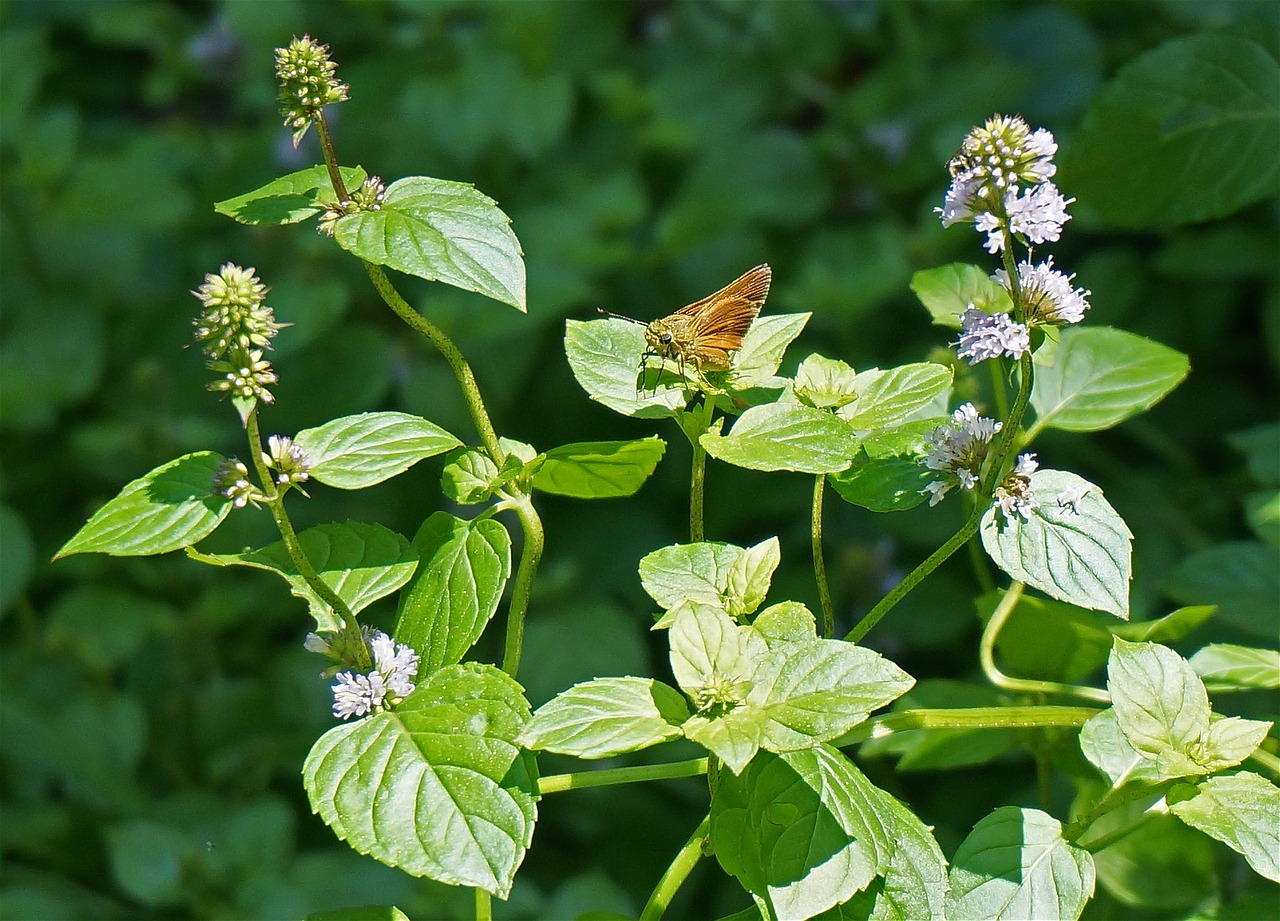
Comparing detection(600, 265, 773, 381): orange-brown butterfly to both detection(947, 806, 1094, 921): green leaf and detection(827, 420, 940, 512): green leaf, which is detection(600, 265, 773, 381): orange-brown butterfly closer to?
detection(827, 420, 940, 512): green leaf

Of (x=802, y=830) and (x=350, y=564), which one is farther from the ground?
(x=350, y=564)

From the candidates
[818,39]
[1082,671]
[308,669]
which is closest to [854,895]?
[1082,671]

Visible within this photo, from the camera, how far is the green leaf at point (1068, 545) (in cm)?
65

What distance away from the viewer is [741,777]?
670 millimetres

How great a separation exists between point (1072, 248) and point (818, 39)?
630mm

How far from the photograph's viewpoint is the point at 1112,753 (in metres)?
0.75

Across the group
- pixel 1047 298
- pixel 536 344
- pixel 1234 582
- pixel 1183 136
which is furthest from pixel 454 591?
pixel 536 344

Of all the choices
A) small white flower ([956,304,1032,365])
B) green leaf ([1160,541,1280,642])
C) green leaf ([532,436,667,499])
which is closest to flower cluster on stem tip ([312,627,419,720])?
green leaf ([532,436,667,499])

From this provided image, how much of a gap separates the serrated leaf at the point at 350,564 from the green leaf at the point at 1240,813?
1.47ft

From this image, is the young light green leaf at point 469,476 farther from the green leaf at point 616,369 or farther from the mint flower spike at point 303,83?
the mint flower spike at point 303,83

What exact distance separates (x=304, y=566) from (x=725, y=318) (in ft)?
0.97

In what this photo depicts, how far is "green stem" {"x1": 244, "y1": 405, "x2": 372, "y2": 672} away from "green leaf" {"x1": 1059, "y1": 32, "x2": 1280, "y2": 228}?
0.84 metres

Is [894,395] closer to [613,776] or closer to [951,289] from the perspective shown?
[951,289]

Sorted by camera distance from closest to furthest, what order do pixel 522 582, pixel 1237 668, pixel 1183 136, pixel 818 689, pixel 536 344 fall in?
1. pixel 818 689
2. pixel 522 582
3. pixel 1237 668
4. pixel 1183 136
5. pixel 536 344
